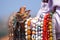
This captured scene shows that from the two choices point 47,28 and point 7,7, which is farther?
point 7,7

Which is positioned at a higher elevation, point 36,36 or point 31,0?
point 31,0

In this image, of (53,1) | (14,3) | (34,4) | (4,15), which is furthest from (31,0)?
(53,1)

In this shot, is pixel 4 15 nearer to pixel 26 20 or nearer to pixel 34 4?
pixel 34 4

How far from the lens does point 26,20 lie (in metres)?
1.09

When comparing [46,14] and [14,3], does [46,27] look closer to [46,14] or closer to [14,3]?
[46,14]

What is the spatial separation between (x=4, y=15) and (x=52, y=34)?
2.10ft

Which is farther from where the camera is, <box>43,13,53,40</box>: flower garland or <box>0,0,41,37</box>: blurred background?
<box>0,0,41,37</box>: blurred background

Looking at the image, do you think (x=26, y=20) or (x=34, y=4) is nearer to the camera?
(x=26, y=20)

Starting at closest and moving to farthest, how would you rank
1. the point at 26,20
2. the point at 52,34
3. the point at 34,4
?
the point at 52,34, the point at 26,20, the point at 34,4

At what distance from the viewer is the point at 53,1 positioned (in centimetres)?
99

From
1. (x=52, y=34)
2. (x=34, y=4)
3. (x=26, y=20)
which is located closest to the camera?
(x=52, y=34)

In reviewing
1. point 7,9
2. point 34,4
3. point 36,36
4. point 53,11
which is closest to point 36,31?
point 36,36

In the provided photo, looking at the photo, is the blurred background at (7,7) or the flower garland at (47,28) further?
the blurred background at (7,7)

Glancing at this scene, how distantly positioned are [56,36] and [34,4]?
497 millimetres
